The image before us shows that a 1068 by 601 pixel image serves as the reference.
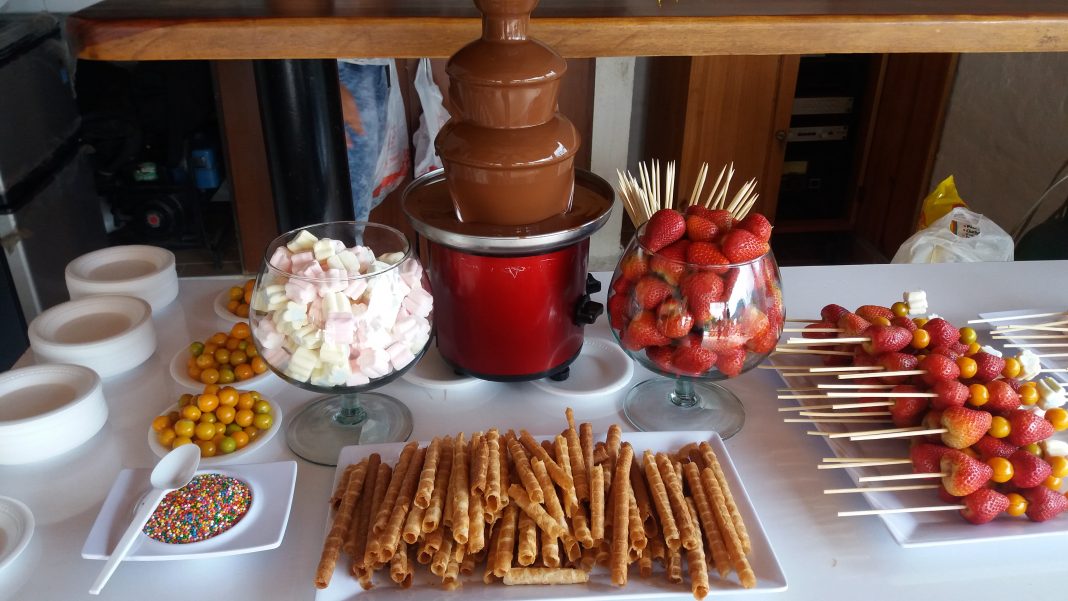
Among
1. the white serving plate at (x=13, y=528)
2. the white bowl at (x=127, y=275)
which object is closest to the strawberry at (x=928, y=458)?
the white serving plate at (x=13, y=528)

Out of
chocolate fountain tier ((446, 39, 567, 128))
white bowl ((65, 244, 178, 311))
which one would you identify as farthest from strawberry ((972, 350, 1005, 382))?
white bowl ((65, 244, 178, 311))

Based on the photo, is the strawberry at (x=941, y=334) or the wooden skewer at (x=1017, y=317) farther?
the wooden skewer at (x=1017, y=317)

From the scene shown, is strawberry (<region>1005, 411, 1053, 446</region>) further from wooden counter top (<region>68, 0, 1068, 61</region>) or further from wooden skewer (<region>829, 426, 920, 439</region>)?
wooden counter top (<region>68, 0, 1068, 61</region>)

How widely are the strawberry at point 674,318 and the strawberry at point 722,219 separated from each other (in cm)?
11

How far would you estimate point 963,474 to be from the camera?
Result: 87 centimetres

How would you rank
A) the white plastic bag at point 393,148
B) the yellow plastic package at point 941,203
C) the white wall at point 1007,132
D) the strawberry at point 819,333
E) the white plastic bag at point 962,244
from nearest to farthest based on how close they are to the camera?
the strawberry at point 819,333, the white plastic bag at point 962,244, the yellow plastic package at point 941,203, the white wall at point 1007,132, the white plastic bag at point 393,148

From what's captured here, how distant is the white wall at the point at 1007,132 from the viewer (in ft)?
8.52

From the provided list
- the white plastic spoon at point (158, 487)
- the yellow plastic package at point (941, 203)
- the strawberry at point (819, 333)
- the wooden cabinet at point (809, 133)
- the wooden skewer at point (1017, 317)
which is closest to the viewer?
the white plastic spoon at point (158, 487)

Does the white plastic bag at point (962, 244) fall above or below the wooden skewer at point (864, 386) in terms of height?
below

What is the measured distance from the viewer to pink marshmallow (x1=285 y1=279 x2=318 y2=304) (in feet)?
2.93

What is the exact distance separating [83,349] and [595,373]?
71 cm

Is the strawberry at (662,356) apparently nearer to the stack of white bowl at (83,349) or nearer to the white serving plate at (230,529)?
the white serving plate at (230,529)

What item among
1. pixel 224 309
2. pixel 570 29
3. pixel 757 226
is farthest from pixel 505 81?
pixel 224 309

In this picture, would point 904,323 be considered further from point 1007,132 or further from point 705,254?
point 1007,132
